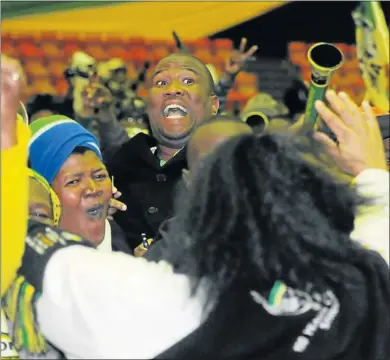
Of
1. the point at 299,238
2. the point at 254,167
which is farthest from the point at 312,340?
the point at 254,167

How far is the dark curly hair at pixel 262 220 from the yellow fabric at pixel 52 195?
0.37 metres

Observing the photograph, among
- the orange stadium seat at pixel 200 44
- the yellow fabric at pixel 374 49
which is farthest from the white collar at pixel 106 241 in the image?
the orange stadium seat at pixel 200 44

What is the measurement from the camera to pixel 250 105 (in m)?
4.89

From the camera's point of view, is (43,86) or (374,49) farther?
(43,86)

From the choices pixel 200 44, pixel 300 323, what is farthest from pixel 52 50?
pixel 300 323

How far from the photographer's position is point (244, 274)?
55.6 inches

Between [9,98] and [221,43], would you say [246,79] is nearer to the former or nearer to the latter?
A: [221,43]

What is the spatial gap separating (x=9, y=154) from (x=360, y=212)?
0.63 m

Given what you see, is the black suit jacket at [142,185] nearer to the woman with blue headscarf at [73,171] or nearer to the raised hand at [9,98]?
the woman with blue headscarf at [73,171]

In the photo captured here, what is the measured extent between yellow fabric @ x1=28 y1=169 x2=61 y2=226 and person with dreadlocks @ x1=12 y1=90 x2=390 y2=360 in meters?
0.28

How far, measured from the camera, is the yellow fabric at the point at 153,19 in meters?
7.08

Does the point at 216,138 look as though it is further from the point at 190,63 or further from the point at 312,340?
the point at 190,63

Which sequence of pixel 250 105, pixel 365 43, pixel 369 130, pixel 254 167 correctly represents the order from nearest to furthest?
pixel 254 167
pixel 369 130
pixel 365 43
pixel 250 105

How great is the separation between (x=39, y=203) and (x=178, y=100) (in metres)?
0.87
